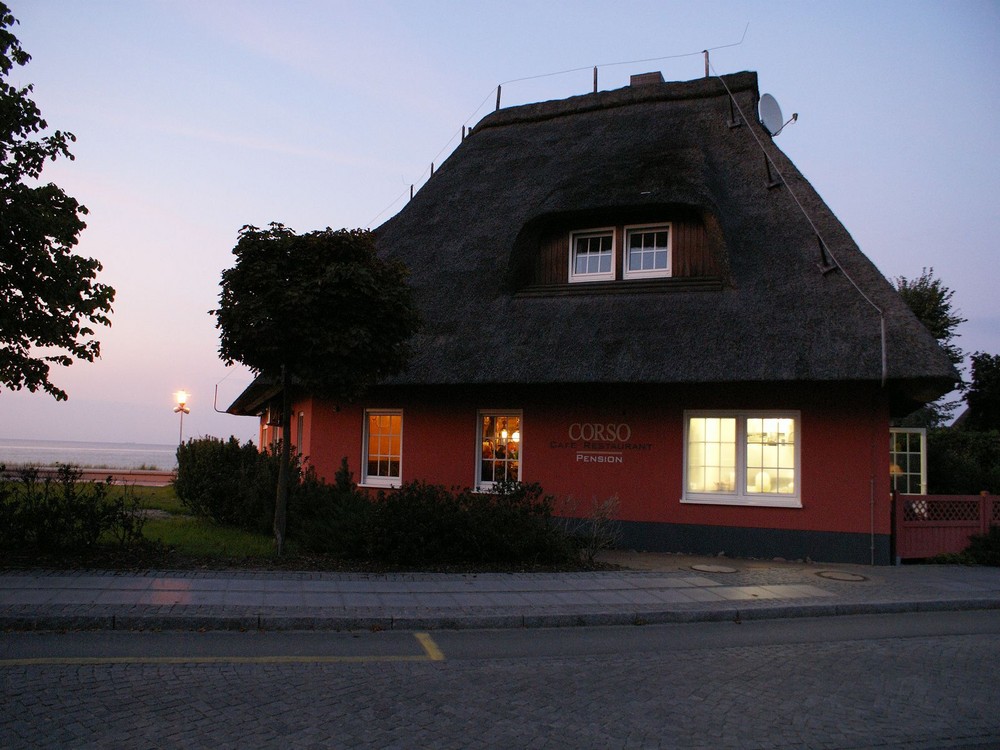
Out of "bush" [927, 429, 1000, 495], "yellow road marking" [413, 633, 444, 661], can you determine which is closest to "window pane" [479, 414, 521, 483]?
"yellow road marking" [413, 633, 444, 661]

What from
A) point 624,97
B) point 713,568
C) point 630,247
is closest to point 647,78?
point 624,97

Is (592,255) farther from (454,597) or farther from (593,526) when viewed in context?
(454,597)

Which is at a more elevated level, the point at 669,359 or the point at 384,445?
the point at 669,359

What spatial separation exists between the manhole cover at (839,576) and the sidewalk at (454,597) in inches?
0.6

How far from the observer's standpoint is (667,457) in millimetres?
14102

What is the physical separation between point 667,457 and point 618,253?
410 centimetres

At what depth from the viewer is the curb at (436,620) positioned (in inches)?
307

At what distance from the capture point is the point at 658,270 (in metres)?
15.2

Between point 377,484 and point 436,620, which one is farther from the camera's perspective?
point 377,484

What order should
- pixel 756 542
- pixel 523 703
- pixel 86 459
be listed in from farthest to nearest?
1. pixel 86 459
2. pixel 756 542
3. pixel 523 703

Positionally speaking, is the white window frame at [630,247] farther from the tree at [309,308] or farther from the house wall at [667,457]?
the tree at [309,308]

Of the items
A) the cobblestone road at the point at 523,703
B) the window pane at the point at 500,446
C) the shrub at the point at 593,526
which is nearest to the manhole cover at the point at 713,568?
the shrub at the point at 593,526

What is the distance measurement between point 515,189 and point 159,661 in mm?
13805

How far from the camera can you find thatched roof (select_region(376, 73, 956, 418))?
41.4ft
